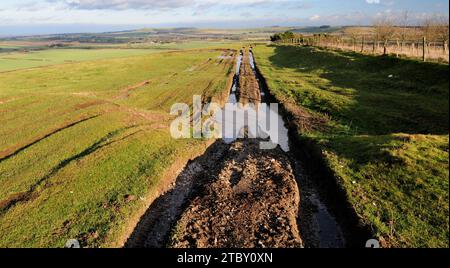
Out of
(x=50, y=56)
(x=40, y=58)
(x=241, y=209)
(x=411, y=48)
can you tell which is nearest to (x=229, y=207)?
(x=241, y=209)

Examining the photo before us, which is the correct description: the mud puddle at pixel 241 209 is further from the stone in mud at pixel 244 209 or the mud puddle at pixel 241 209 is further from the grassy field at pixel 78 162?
the grassy field at pixel 78 162

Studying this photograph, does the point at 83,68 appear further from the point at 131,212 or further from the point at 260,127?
the point at 131,212

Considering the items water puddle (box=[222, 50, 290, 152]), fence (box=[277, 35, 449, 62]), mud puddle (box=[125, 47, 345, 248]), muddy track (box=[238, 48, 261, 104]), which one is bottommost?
mud puddle (box=[125, 47, 345, 248])

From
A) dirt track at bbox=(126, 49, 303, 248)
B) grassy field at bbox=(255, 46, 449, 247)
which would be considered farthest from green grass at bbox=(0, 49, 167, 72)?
dirt track at bbox=(126, 49, 303, 248)

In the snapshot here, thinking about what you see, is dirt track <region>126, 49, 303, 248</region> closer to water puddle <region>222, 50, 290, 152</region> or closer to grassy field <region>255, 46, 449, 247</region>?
water puddle <region>222, 50, 290, 152</region>

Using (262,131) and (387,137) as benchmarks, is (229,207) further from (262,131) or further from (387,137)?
(262,131)

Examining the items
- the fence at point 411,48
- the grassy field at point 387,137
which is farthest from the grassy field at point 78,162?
the fence at point 411,48

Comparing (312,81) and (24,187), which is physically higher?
(312,81)
